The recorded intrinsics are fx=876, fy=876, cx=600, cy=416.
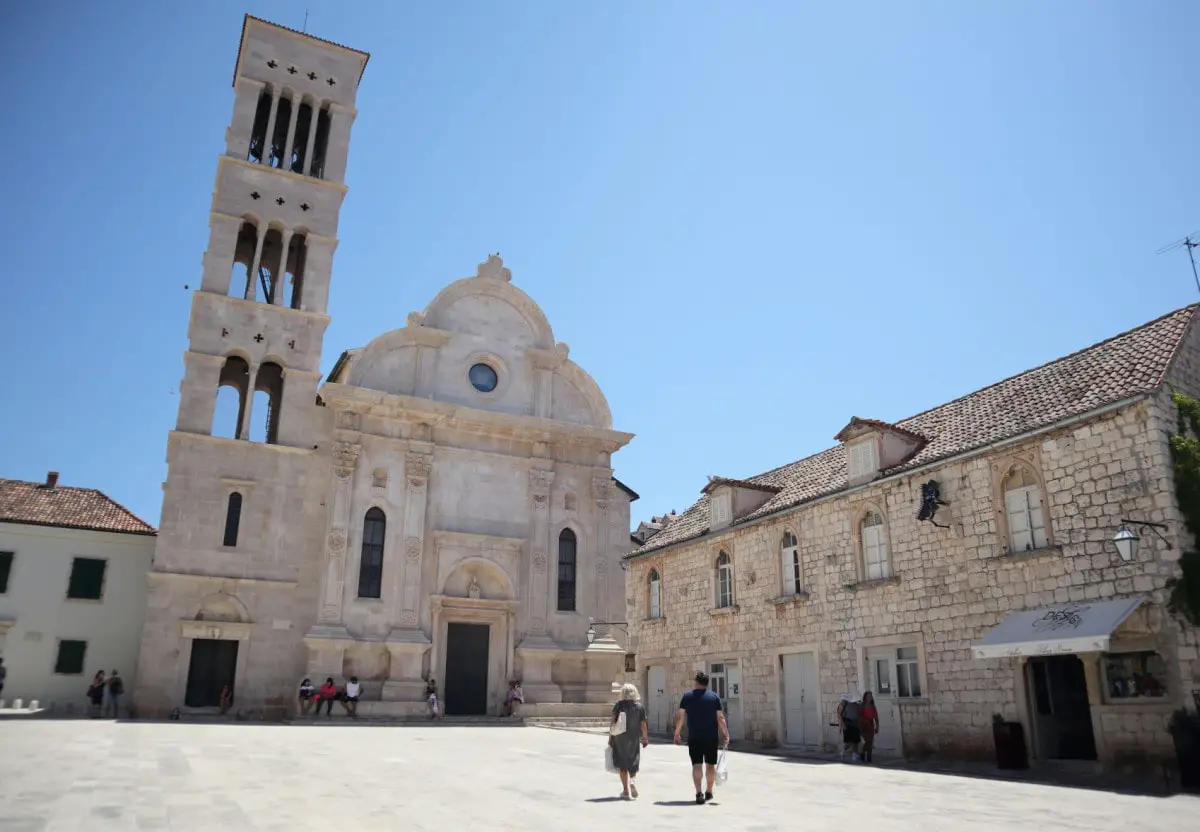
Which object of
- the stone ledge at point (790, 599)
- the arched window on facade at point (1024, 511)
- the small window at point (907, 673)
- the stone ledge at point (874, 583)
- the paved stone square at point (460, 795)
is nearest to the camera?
the paved stone square at point (460, 795)

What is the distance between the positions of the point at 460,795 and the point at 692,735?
2877mm

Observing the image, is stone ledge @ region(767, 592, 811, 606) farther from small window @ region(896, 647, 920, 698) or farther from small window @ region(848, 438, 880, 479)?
small window @ region(848, 438, 880, 479)

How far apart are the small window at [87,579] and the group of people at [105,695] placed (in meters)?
3.52

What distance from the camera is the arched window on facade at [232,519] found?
28625 mm

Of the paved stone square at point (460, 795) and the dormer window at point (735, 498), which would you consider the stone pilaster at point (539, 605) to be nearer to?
the dormer window at point (735, 498)

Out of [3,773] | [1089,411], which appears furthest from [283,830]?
[1089,411]

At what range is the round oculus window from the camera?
32.9 metres

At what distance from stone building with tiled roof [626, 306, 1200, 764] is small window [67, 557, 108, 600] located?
70.1 feet

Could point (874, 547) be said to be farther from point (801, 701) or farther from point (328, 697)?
point (328, 697)

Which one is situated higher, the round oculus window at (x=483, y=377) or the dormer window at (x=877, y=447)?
the round oculus window at (x=483, y=377)

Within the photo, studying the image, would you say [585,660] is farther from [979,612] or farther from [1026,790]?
[1026,790]

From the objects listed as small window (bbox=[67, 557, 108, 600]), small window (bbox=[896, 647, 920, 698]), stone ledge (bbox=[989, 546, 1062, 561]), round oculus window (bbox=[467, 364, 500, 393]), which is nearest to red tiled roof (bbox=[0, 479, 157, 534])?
small window (bbox=[67, 557, 108, 600])

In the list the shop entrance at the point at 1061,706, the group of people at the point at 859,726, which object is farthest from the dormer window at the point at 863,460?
the shop entrance at the point at 1061,706

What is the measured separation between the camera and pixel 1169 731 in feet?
43.4
